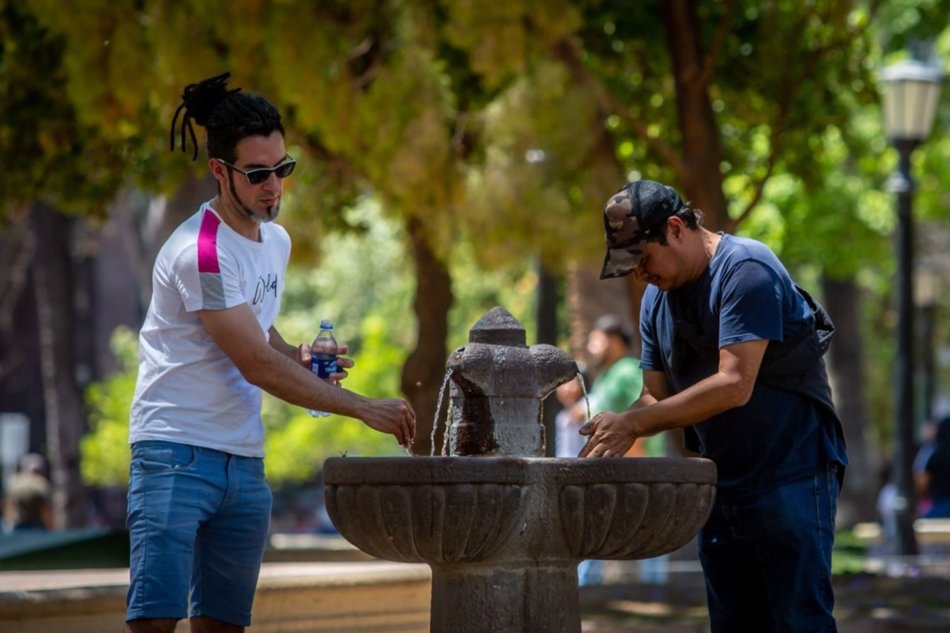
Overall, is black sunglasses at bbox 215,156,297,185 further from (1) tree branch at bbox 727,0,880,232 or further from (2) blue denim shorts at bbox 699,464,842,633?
(1) tree branch at bbox 727,0,880,232

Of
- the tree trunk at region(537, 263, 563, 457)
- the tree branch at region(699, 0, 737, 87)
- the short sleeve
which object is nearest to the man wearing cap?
the short sleeve

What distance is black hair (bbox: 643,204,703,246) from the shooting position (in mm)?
5156

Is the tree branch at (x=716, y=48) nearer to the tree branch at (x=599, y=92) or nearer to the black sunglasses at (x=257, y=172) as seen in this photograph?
the tree branch at (x=599, y=92)

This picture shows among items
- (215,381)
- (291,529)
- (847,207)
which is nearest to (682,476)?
(215,381)

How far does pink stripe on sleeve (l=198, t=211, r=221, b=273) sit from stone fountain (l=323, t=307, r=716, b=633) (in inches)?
26.6

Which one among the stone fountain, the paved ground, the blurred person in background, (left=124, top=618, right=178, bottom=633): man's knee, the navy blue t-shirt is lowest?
the paved ground

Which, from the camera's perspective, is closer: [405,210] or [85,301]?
[405,210]

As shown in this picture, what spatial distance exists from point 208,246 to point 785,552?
190cm

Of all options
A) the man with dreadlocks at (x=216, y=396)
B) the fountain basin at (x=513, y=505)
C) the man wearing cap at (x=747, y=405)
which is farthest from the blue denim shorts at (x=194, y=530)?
the man wearing cap at (x=747, y=405)

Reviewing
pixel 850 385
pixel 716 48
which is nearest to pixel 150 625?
pixel 716 48

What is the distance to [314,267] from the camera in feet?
47.0

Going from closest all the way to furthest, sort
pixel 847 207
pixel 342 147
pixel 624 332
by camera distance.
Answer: pixel 624 332
pixel 342 147
pixel 847 207

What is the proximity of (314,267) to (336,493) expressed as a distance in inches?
365

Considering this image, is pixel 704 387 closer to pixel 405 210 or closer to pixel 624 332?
pixel 624 332
